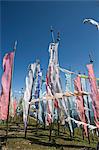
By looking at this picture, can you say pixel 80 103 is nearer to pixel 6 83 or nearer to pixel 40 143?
pixel 40 143

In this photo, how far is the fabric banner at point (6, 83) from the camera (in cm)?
2038

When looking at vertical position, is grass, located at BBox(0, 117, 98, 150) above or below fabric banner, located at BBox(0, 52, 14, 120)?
below

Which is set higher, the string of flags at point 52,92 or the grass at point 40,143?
the string of flags at point 52,92

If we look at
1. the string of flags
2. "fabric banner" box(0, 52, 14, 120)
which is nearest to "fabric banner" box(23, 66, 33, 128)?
the string of flags

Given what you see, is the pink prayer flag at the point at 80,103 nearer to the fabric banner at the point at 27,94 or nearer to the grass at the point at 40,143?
the grass at the point at 40,143

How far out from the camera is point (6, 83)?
69.7ft

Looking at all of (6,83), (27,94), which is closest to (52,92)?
(27,94)

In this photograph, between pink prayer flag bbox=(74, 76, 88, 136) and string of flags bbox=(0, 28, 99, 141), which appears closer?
string of flags bbox=(0, 28, 99, 141)

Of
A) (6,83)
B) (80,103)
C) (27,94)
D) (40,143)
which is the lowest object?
(40,143)

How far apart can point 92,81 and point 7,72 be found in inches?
278

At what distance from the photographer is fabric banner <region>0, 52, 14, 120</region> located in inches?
802

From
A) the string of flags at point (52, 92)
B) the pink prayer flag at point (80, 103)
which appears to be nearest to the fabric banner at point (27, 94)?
the string of flags at point (52, 92)

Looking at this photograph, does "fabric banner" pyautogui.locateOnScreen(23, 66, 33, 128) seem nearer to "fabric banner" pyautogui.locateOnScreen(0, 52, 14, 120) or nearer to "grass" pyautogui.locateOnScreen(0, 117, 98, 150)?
"grass" pyautogui.locateOnScreen(0, 117, 98, 150)

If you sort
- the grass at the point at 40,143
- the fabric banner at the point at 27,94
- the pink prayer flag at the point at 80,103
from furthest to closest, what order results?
the pink prayer flag at the point at 80,103 → the fabric banner at the point at 27,94 → the grass at the point at 40,143
